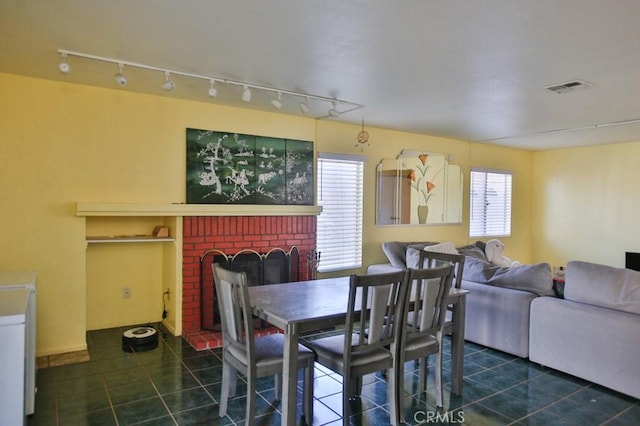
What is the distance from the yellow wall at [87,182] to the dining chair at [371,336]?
234 centimetres

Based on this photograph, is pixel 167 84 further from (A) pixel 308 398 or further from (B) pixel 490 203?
(B) pixel 490 203

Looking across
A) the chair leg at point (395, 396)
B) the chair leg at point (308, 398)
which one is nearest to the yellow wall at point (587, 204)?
the chair leg at point (395, 396)

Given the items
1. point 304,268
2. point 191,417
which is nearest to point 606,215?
point 304,268

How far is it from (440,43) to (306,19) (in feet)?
3.04

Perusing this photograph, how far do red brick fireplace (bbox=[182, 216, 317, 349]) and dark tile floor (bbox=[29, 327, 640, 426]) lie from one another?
577 millimetres

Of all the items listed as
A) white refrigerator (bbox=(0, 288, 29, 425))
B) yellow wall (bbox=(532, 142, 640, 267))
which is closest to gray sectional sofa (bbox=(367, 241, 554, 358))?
white refrigerator (bbox=(0, 288, 29, 425))

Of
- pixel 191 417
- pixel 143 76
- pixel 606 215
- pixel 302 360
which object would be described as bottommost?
pixel 191 417

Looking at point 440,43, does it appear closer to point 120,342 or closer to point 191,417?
point 191,417

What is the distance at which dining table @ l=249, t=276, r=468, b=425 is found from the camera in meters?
2.27

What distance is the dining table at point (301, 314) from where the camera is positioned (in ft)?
7.45

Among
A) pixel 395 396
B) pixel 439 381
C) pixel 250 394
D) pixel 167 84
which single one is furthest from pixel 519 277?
pixel 167 84

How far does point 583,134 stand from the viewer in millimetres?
5988

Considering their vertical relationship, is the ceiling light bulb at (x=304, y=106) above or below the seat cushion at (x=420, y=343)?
above

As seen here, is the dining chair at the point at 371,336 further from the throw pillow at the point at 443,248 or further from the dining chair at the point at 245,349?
the throw pillow at the point at 443,248
